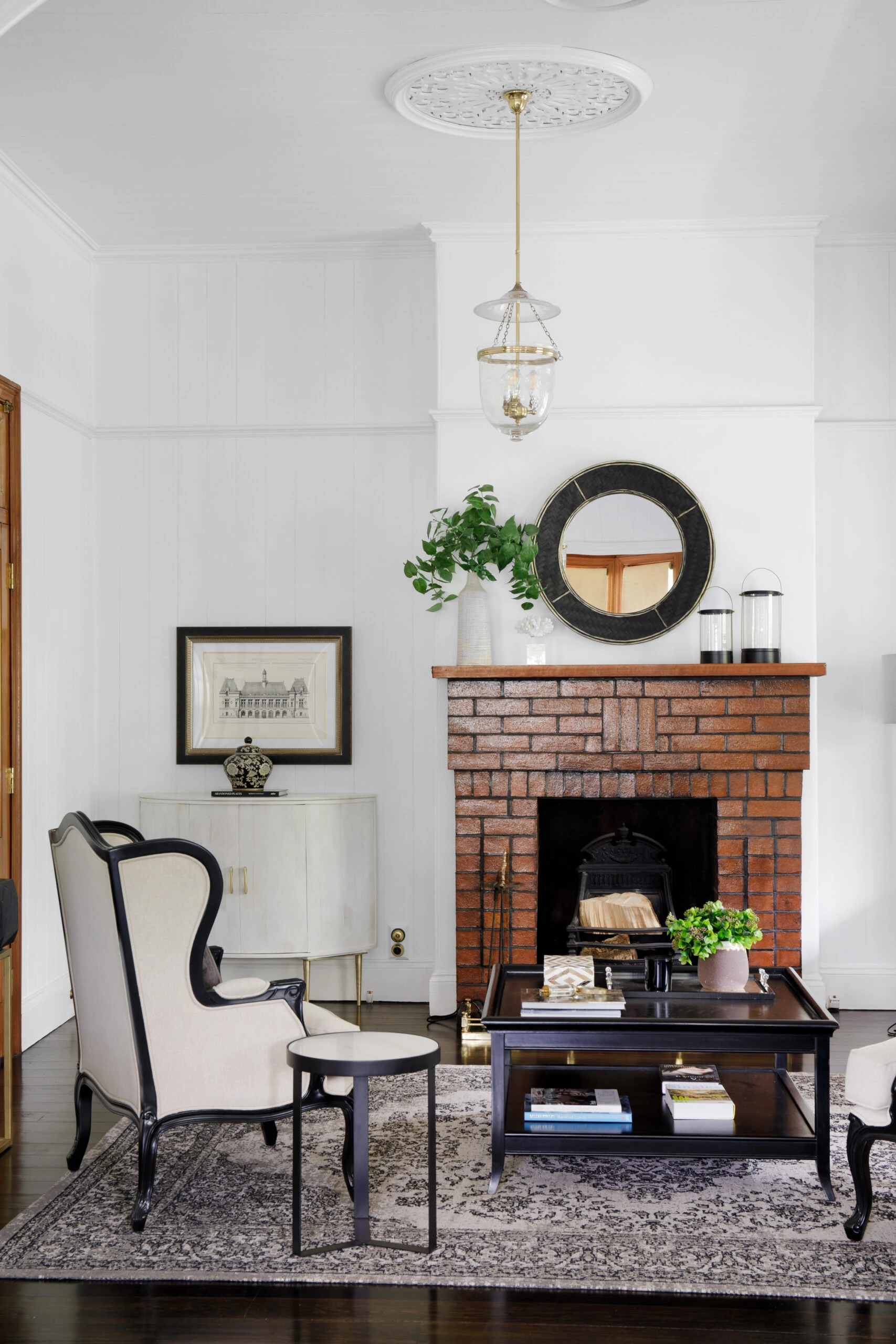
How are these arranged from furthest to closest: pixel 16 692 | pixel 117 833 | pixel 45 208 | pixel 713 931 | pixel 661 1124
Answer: pixel 45 208 < pixel 16 692 < pixel 117 833 < pixel 713 931 < pixel 661 1124

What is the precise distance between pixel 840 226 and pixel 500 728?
257 cm

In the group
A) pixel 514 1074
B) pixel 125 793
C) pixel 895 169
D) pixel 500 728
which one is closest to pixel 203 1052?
pixel 514 1074

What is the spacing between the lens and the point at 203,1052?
2.96m

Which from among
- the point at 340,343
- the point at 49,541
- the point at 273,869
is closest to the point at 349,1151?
the point at 273,869

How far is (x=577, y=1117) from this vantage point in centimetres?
314

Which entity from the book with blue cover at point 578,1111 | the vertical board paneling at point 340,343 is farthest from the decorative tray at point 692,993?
the vertical board paneling at point 340,343

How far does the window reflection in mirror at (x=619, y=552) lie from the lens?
16.1 ft

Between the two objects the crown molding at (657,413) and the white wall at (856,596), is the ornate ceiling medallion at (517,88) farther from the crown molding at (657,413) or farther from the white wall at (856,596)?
the white wall at (856,596)

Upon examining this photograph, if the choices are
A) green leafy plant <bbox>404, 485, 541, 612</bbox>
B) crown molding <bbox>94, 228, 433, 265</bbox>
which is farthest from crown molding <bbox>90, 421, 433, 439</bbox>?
crown molding <bbox>94, 228, 433, 265</bbox>

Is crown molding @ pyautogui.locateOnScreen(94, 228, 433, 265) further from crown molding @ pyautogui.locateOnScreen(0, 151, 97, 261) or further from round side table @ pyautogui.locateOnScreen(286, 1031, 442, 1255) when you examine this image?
round side table @ pyautogui.locateOnScreen(286, 1031, 442, 1255)

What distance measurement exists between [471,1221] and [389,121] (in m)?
3.38

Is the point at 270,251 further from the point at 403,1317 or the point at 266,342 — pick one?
the point at 403,1317

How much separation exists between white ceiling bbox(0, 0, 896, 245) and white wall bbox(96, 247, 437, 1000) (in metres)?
0.32

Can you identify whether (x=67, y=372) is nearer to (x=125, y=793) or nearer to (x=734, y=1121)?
(x=125, y=793)
